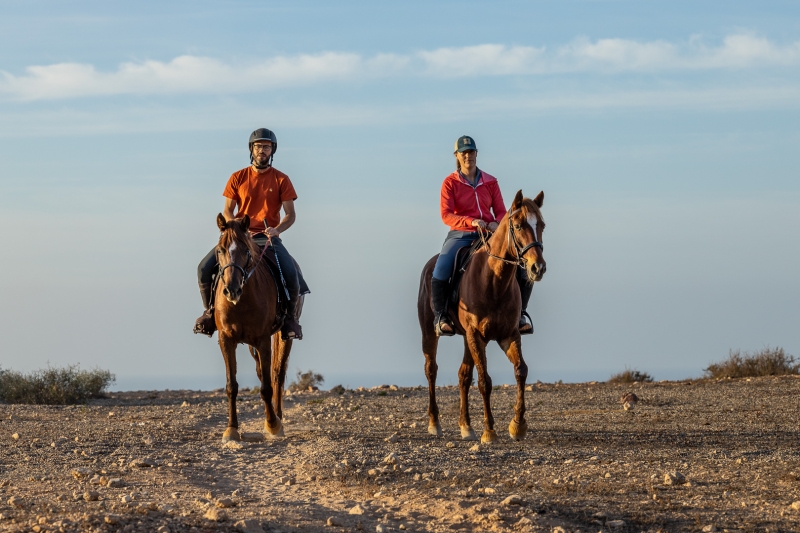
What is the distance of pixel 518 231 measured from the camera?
10508mm

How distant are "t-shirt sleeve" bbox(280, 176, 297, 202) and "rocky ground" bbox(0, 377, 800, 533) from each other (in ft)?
10.2

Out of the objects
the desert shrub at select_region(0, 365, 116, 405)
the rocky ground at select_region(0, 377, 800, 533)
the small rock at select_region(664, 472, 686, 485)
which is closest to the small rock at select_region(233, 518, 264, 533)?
the rocky ground at select_region(0, 377, 800, 533)

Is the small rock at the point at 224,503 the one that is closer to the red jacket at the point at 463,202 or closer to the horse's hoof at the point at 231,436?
the horse's hoof at the point at 231,436

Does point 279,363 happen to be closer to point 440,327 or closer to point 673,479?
point 440,327

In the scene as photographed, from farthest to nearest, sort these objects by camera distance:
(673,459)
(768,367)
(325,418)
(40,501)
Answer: (768,367), (325,418), (673,459), (40,501)

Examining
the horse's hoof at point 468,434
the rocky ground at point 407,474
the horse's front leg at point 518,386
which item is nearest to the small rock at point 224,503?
the rocky ground at point 407,474

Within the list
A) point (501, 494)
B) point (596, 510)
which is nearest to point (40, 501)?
point (501, 494)

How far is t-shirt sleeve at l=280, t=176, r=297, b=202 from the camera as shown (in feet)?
40.8

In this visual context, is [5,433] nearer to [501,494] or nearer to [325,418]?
[325,418]

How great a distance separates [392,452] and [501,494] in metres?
2.34

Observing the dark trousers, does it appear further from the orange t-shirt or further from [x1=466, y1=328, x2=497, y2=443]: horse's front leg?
[x1=466, y1=328, x2=497, y2=443]: horse's front leg

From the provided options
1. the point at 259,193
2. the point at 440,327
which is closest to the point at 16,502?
the point at 440,327

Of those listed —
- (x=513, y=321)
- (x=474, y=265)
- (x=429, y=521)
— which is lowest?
(x=429, y=521)

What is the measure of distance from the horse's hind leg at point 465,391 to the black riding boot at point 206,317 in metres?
3.23
